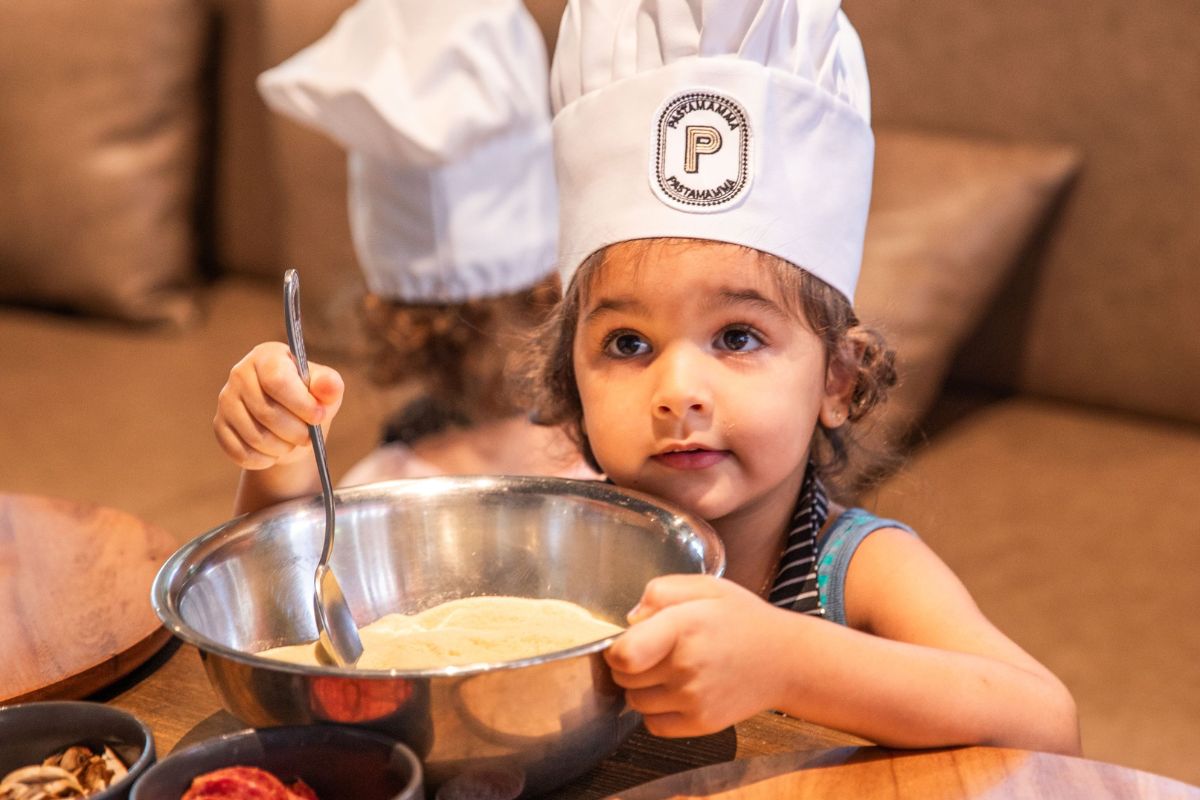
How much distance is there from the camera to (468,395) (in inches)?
72.2

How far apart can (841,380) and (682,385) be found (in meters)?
0.21

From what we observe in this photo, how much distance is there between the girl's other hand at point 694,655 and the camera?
616mm

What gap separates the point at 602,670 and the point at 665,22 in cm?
48

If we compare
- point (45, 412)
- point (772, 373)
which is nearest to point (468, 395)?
point (45, 412)

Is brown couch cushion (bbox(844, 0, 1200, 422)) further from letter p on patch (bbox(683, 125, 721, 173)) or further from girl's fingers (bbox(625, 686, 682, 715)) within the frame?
girl's fingers (bbox(625, 686, 682, 715))

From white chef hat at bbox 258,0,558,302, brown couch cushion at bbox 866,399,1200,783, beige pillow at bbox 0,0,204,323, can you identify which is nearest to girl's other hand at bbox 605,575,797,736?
brown couch cushion at bbox 866,399,1200,783

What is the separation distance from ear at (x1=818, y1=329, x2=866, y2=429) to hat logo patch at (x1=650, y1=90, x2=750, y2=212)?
18 centimetres

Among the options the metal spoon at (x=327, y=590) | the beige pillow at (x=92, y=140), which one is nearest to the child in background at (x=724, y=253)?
the metal spoon at (x=327, y=590)

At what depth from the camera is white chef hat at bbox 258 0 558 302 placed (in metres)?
1.66

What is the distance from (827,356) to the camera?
1.02 metres

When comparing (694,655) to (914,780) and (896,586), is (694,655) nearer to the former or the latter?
(914,780)

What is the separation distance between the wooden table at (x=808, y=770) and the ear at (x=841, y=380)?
1.12 feet

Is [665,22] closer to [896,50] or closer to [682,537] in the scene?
[682,537]

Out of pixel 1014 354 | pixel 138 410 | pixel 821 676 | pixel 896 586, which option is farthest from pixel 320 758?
pixel 138 410
